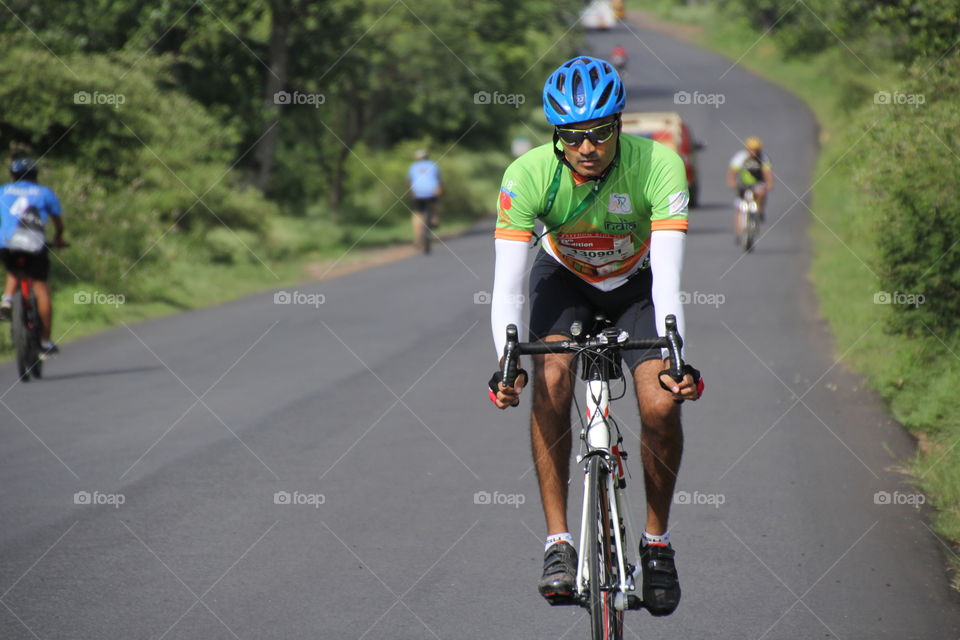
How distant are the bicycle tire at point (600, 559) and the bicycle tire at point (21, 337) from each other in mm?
8266

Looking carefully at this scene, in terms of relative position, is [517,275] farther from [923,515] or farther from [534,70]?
[534,70]

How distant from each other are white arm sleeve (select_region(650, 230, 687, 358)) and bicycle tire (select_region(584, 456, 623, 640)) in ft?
1.68

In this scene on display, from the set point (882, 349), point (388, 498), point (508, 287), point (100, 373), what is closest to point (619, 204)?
point (508, 287)

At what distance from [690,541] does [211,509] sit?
2598 mm

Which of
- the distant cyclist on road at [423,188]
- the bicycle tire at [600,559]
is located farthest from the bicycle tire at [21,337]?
the distant cyclist on road at [423,188]

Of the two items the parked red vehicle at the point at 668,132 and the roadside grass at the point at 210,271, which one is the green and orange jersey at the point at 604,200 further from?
the parked red vehicle at the point at 668,132

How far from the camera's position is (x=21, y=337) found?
11102 millimetres

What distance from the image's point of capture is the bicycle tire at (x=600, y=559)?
3986mm

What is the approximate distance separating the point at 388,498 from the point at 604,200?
290 cm

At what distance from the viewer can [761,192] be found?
21.6 meters

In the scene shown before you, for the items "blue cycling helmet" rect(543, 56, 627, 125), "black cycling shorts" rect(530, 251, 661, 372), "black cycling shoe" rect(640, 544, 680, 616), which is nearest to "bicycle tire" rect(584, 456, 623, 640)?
"black cycling shoe" rect(640, 544, 680, 616)

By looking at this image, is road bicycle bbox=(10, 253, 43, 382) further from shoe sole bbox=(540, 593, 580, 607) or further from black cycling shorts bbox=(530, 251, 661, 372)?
shoe sole bbox=(540, 593, 580, 607)

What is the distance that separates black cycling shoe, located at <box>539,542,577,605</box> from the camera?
420cm

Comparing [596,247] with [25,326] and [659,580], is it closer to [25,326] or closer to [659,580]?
[659,580]
